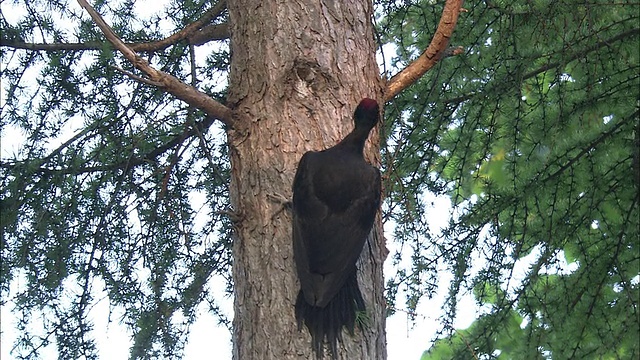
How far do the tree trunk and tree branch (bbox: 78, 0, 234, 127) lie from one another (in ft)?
0.33

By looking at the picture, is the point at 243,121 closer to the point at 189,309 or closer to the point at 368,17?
the point at 368,17

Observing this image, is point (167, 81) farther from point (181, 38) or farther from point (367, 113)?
point (181, 38)

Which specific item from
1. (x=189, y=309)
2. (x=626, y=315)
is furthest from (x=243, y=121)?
(x=626, y=315)

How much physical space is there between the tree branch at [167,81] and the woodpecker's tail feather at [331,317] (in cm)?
81

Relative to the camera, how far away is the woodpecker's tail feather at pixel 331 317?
3336 mm

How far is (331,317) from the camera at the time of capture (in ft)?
11.1

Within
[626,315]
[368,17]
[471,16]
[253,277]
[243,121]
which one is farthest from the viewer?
[471,16]

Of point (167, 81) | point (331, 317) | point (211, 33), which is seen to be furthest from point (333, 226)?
point (211, 33)

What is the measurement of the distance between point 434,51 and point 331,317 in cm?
120

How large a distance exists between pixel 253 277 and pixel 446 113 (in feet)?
8.02

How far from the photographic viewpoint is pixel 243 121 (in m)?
3.76

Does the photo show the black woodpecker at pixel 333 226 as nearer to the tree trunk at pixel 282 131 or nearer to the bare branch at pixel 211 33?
the tree trunk at pixel 282 131

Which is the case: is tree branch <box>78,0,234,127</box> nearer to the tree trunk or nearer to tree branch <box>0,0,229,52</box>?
the tree trunk

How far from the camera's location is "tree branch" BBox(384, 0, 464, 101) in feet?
12.4
